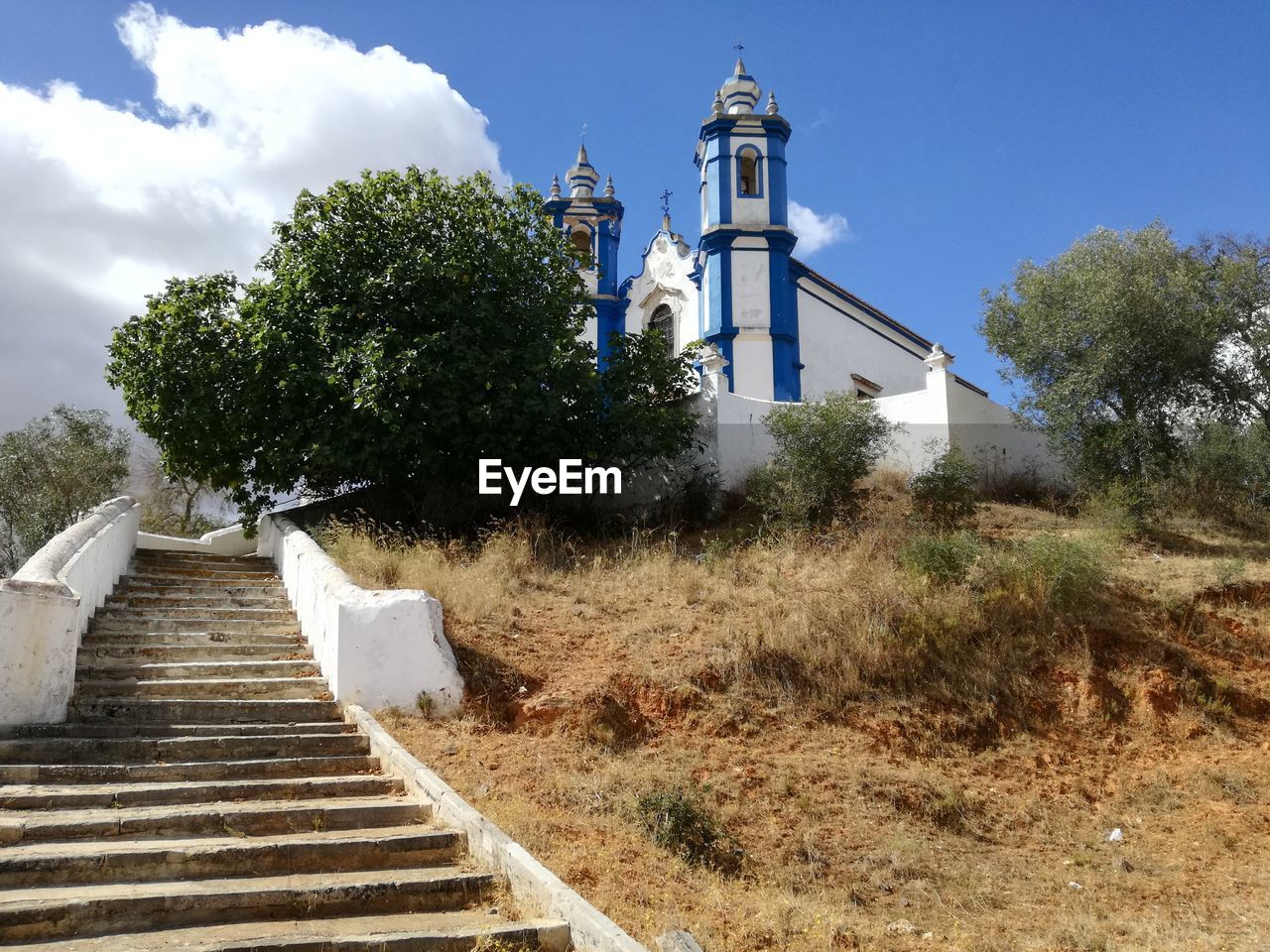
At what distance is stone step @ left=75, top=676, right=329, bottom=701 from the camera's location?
29.6 feet

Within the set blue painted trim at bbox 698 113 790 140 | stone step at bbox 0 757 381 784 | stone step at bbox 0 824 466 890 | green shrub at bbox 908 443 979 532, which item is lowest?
stone step at bbox 0 824 466 890

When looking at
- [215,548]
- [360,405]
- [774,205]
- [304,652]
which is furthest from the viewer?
[774,205]

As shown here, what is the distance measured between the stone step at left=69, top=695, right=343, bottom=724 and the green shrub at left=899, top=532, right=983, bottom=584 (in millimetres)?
6825

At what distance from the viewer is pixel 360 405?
570 inches

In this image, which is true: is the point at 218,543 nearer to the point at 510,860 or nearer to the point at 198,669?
the point at 198,669

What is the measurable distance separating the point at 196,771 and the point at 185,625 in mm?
4084

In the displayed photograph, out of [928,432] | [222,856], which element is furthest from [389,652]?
[928,432]

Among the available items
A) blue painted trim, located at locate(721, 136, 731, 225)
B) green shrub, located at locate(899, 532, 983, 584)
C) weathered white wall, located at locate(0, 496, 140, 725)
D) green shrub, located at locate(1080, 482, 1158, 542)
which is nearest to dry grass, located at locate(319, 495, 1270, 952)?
green shrub, located at locate(899, 532, 983, 584)

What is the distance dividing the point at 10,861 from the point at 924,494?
12.5 metres

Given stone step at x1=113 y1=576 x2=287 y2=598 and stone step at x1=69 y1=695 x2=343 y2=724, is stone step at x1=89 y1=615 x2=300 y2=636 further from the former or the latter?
stone step at x1=69 y1=695 x2=343 y2=724

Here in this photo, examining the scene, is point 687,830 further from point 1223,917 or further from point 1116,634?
point 1116,634

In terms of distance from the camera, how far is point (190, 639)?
10727mm

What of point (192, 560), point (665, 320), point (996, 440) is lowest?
point (192, 560)

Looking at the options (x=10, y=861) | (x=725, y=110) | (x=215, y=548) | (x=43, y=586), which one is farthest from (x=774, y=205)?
(x=10, y=861)
